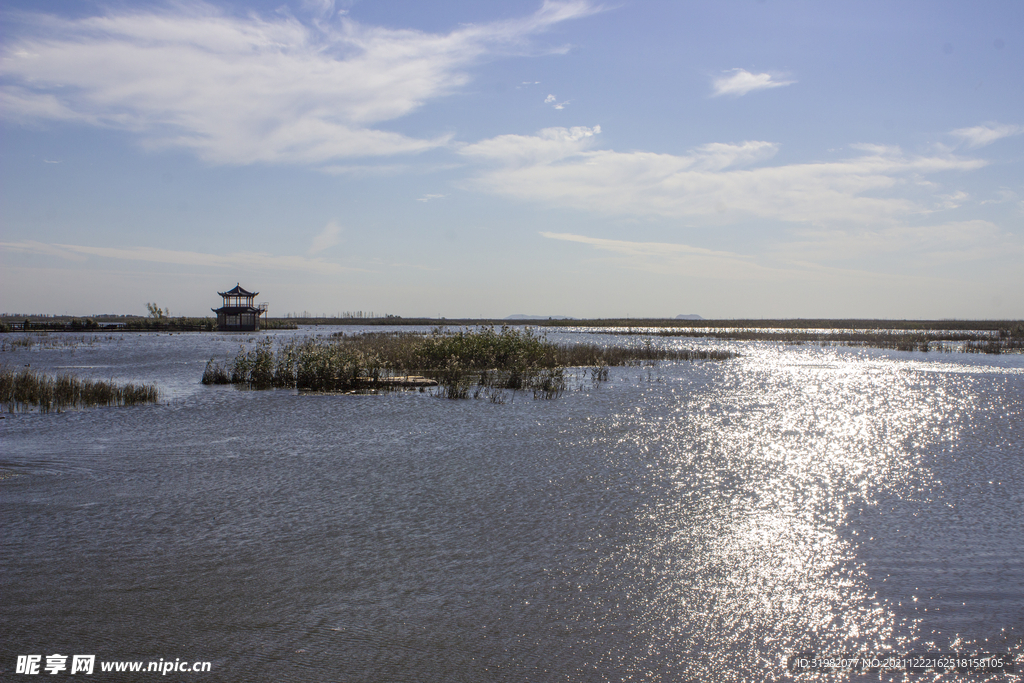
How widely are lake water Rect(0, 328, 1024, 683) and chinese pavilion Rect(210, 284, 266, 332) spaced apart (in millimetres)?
69819

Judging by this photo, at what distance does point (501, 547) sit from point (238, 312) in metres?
82.1

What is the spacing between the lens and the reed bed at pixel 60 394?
60.4ft

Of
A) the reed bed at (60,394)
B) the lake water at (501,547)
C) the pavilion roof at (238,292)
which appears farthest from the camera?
the pavilion roof at (238,292)

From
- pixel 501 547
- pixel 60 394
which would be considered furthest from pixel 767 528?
pixel 60 394

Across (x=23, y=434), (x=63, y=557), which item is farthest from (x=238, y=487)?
(x=23, y=434)

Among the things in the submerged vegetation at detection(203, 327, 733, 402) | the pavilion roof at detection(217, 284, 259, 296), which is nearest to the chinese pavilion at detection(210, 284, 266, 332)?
the pavilion roof at detection(217, 284, 259, 296)

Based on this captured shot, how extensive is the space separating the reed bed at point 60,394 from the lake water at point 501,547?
315 cm

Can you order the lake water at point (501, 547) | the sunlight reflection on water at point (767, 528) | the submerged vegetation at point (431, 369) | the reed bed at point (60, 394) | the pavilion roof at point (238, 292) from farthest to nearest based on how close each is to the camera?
the pavilion roof at point (238, 292), the submerged vegetation at point (431, 369), the reed bed at point (60, 394), the sunlight reflection on water at point (767, 528), the lake water at point (501, 547)

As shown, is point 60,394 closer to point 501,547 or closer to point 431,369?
point 431,369

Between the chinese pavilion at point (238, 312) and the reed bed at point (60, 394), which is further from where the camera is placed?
the chinese pavilion at point (238, 312)

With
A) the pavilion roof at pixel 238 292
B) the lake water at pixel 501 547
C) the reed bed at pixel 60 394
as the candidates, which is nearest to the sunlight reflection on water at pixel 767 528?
the lake water at pixel 501 547

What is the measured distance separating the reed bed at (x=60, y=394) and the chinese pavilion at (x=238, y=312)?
2527 inches

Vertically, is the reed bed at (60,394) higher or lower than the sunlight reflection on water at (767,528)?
higher

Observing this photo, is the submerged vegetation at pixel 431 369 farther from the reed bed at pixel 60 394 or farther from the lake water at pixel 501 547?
the lake water at pixel 501 547
